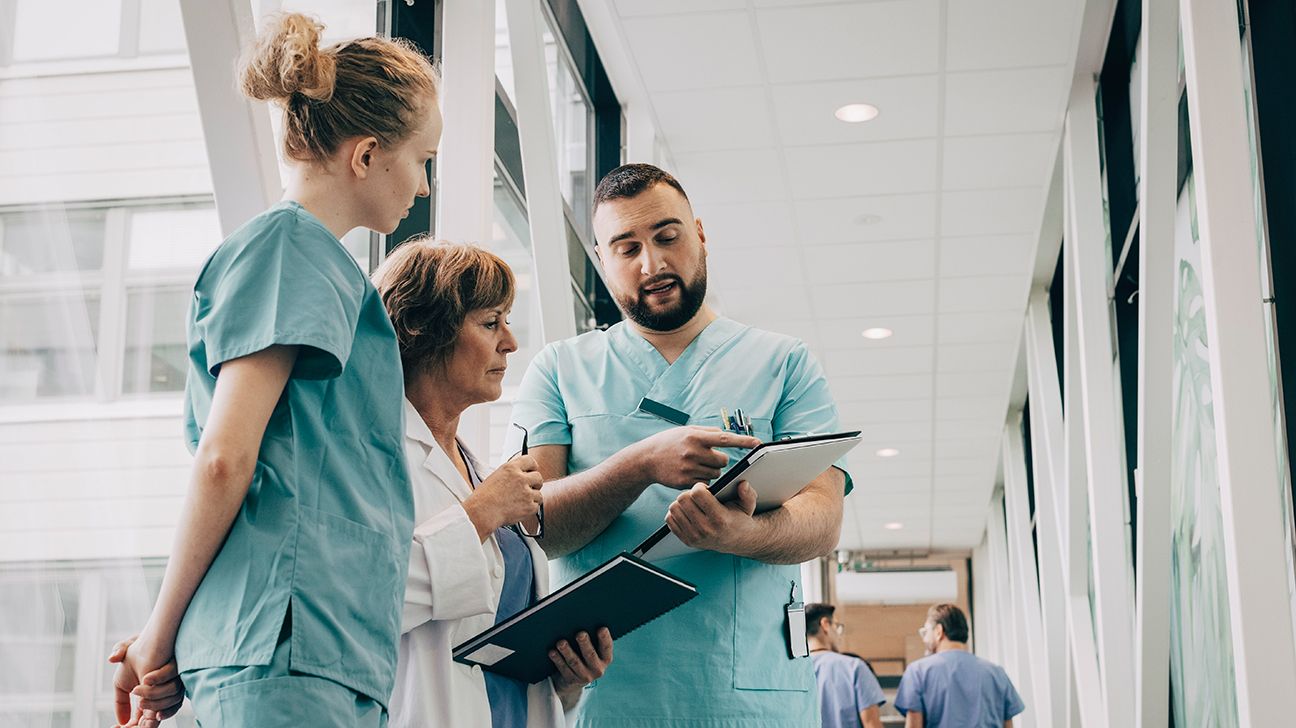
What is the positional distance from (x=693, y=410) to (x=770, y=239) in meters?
4.47

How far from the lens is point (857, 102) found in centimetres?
522

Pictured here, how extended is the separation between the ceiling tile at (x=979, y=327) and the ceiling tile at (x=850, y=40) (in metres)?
2.77

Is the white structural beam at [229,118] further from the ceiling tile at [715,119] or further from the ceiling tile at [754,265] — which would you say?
the ceiling tile at [754,265]

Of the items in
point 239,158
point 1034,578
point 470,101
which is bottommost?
point 1034,578

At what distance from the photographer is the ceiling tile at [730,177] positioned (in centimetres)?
570

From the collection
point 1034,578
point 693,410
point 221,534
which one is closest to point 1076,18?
point 693,410

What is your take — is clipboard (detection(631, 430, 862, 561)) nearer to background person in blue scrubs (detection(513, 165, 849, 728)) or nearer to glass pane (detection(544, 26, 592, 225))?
background person in blue scrubs (detection(513, 165, 849, 728))

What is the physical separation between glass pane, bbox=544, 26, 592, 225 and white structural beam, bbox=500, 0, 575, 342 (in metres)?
0.59

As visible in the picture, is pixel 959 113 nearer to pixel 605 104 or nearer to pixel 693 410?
A: pixel 605 104

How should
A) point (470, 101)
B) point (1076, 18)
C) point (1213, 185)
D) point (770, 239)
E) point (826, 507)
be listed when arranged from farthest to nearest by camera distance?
point (770, 239)
point (1076, 18)
point (470, 101)
point (1213, 185)
point (826, 507)

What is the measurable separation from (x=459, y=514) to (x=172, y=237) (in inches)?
32.2

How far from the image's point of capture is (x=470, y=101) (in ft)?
10.6

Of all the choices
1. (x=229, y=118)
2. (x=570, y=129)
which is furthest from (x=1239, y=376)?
(x=570, y=129)

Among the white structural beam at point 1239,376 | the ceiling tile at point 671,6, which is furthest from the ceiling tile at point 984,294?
the white structural beam at point 1239,376
